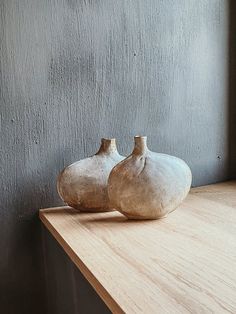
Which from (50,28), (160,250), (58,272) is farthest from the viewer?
(50,28)

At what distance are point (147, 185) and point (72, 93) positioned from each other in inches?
14.1

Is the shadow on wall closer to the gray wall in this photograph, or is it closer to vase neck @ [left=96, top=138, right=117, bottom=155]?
the gray wall

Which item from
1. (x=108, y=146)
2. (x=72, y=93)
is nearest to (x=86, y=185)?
(x=108, y=146)

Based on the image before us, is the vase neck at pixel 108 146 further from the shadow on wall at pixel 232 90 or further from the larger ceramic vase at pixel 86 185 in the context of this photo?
the shadow on wall at pixel 232 90

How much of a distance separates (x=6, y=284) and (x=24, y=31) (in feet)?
2.08

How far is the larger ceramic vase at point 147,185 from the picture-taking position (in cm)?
80

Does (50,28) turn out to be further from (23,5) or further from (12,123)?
(12,123)

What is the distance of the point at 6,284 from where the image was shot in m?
0.99

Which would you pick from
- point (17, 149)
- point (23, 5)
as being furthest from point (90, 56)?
point (17, 149)

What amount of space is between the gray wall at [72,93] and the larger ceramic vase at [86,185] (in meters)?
0.11

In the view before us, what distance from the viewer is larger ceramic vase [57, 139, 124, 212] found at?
2.96 ft

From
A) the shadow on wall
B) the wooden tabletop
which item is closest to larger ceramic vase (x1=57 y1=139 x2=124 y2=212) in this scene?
the wooden tabletop

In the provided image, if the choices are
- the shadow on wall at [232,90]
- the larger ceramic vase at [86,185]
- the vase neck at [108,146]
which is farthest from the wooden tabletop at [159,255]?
the shadow on wall at [232,90]

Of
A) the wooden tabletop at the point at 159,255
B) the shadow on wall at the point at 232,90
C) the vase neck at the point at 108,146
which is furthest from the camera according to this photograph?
the shadow on wall at the point at 232,90
